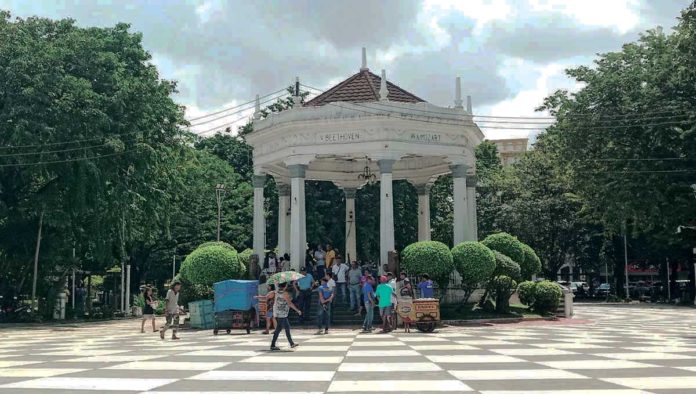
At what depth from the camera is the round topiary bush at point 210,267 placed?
2414 cm

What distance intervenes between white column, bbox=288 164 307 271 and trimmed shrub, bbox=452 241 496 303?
5.97 meters

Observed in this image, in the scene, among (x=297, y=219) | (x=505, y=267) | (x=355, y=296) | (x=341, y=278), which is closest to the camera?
(x=355, y=296)

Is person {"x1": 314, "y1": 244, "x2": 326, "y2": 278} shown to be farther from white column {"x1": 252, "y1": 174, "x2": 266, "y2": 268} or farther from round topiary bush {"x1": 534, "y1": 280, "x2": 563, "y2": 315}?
round topiary bush {"x1": 534, "y1": 280, "x2": 563, "y2": 315}

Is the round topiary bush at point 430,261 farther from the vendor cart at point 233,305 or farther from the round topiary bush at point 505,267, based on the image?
the vendor cart at point 233,305

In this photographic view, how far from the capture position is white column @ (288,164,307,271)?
996 inches

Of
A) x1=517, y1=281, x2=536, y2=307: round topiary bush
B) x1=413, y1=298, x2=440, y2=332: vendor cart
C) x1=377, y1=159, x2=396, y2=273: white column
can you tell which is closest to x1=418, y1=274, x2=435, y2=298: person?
x1=413, y1=298, x2=440, y2=332: vendor cart

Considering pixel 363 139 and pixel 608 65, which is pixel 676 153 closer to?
pixel 608 65

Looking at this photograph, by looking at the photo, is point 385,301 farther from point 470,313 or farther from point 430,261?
point 470,313

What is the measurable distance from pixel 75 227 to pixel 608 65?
99.9 feet

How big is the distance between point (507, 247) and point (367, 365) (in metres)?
15.3

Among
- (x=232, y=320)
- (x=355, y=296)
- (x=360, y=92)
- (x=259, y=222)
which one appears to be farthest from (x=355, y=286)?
(x=360, y=92)

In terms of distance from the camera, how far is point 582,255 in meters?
54.0

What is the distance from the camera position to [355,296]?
23375mm

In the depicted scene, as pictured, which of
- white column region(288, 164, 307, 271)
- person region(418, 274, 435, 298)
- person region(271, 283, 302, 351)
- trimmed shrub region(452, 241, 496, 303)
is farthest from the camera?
white column region(288, 164, 307, 271)
